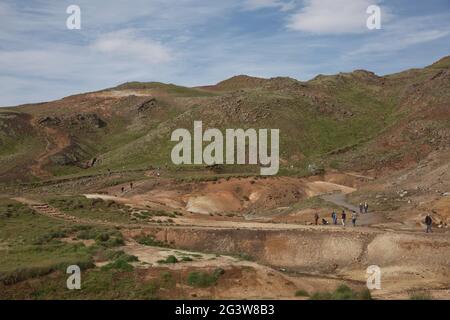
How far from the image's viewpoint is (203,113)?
95500 millimetres

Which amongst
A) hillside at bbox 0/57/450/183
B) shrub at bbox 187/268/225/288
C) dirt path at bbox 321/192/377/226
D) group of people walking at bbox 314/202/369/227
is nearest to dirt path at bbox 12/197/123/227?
group of people walking at bbox 314/202/369/227

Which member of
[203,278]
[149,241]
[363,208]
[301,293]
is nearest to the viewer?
[301,293]

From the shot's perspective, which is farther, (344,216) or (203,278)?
(344,216)

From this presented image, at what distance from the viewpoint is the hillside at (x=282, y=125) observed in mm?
77500

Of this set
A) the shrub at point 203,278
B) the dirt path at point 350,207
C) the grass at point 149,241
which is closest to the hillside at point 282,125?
the dirt path at point 350,207

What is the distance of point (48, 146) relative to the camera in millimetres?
→ 95938

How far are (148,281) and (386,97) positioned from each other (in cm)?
9772

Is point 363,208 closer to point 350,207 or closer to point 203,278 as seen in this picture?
point 350,207

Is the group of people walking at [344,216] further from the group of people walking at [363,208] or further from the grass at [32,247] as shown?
the grass at [32,247]

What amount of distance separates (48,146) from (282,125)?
1749 inches

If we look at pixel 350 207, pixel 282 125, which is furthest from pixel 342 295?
pixel 282 125

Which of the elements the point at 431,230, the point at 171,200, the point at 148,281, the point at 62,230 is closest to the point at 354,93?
the point at 171,200

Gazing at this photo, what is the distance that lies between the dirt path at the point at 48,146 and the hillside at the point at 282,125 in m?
0.17

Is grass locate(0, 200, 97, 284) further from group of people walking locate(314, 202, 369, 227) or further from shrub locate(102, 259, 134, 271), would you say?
group of people walking locate(314, 202, 369, 227)
